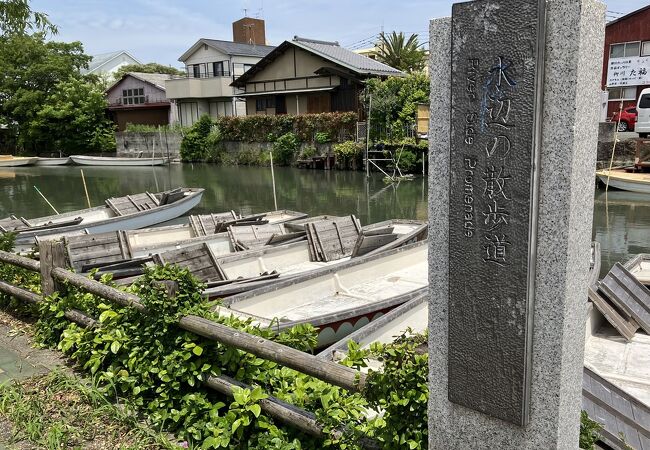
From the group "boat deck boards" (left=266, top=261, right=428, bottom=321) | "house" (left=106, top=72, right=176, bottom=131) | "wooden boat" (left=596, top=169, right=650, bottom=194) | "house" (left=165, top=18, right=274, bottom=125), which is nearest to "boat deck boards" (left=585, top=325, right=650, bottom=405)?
"boat deck boards" (left=266, top=261, right=428, bottom=321)

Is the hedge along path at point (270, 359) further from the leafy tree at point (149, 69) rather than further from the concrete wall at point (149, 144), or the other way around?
the leafy tree at point (149, 69)

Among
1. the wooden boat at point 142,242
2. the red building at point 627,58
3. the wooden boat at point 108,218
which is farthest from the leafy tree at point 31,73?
the red building at point 627,58

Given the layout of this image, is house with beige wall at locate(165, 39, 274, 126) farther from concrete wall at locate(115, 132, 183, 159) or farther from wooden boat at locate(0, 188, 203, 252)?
wooden boat at locate(0, 188, 203, 252)

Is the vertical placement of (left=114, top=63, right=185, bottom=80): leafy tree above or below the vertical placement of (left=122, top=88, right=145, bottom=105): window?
above

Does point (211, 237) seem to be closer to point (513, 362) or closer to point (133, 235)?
point (133, 235)

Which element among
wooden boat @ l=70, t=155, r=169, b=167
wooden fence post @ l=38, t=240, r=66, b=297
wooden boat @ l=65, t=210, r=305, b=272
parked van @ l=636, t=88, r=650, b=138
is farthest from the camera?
wooden boat @ l=70, t=155, r=169, b=167

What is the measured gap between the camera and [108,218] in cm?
1561

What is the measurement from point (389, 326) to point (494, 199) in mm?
4402

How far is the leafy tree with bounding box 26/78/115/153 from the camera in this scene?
43844 mm

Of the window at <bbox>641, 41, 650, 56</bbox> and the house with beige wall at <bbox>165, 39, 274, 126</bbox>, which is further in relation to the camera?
the house with beige wall at <bbox>165, 39, 274, 126</bbox>

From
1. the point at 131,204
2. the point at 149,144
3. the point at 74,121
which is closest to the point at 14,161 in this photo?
the point at 74,121

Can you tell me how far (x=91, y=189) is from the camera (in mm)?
29891

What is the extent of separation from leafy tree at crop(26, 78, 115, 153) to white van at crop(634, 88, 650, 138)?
124 ft

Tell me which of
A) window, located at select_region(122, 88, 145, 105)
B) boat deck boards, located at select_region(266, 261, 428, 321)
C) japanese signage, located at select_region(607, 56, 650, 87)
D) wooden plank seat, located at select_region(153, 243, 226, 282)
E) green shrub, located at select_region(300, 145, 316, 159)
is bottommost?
boat deck boards, located at select_region(266, 261, 428, 321)
